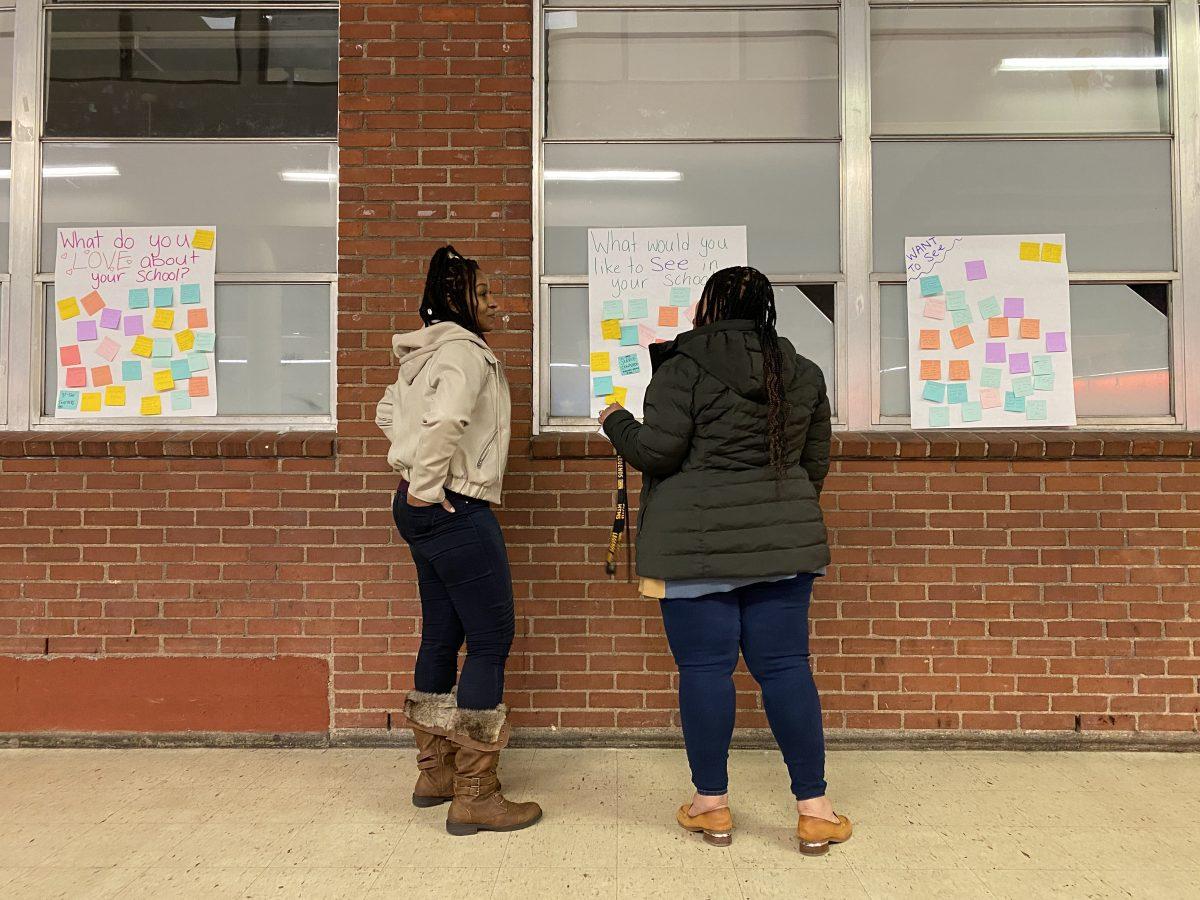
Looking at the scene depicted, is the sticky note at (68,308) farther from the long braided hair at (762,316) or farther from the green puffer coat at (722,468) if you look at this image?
the long braided hair at (762,316)

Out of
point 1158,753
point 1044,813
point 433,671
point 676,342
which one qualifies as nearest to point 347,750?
point 433,671

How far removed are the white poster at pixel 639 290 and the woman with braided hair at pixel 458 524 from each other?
890 mm

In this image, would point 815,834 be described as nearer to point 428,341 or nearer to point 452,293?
point 428,341

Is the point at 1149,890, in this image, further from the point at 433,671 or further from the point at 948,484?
the point at 433,671

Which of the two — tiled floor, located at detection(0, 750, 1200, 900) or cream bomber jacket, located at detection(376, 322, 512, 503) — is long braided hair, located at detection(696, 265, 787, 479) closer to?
cream bomber jacket, located at detection(376, 322, 512, 503)

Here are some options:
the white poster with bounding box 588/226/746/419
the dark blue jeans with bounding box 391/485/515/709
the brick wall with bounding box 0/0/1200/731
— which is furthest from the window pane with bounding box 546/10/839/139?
the dark blue jeans with bounding box 391/485/515/709

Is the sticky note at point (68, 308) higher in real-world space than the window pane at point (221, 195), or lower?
lower

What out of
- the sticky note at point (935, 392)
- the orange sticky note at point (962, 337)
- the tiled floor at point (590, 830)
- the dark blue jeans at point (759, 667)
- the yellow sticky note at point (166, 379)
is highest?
the orange sticky note at point (962, 337)

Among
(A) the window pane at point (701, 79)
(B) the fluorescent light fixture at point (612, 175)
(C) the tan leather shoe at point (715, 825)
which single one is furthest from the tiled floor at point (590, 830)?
(A) the window pane at point (701, 79)

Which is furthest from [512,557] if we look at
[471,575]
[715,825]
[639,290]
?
[715,825]

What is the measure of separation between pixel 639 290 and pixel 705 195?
0.54m

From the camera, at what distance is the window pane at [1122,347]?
376 cm

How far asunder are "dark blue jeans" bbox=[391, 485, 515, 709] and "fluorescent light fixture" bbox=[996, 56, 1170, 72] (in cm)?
316

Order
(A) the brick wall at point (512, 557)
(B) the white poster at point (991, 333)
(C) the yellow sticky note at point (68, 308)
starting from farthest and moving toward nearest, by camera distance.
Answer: (C) the yellow sticky note at point (68, 308) → (B) the white poster at point (991, 333) → (A) the brick wall at point (512, 557)
